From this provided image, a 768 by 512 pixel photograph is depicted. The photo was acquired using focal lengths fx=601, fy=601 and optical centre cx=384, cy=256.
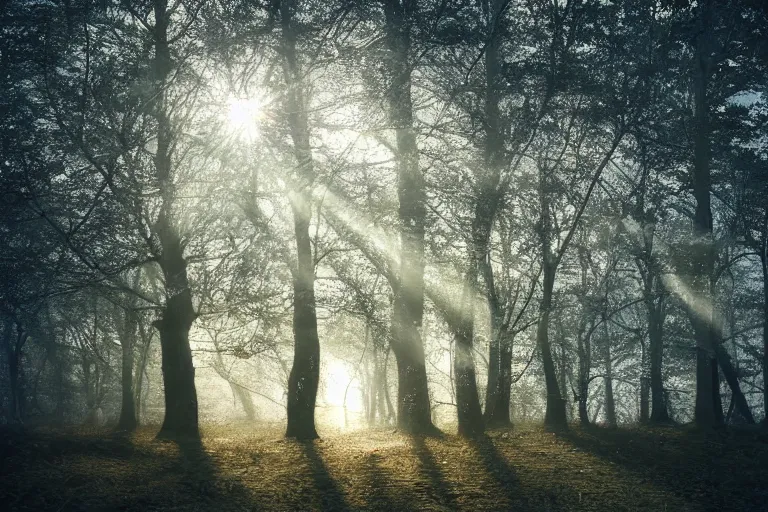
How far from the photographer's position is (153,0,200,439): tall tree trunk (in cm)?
1288

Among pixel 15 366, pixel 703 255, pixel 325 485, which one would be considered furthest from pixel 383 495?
pixel 15 366

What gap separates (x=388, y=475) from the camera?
9.89 m

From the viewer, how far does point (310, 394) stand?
14.2 m

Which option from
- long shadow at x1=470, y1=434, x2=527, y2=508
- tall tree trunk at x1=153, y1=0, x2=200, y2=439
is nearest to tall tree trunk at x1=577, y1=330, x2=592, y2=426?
long shadow at x1=470, y1=434, x2=527, y2=508

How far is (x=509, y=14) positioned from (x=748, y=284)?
24.4 meters

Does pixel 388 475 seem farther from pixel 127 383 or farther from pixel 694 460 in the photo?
pixel 127 383

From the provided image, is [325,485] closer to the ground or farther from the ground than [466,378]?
closer to the ground

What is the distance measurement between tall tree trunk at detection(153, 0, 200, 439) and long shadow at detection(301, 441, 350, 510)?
14.0 feet

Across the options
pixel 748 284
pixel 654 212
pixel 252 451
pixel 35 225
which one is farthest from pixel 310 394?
pixel 748 284

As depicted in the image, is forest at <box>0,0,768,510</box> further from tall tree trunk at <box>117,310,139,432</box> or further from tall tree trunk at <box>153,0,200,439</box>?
tall tree trunk at <box>117,310,139,432</box>

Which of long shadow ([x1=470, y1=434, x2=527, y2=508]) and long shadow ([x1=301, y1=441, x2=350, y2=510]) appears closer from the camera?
long shadow ([x1=301, y1=441, x2=350, y2=510])

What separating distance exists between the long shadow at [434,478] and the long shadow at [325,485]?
53.8 inches

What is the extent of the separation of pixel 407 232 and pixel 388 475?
5.44 meters

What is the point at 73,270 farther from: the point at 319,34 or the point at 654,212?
the point at 654,212
